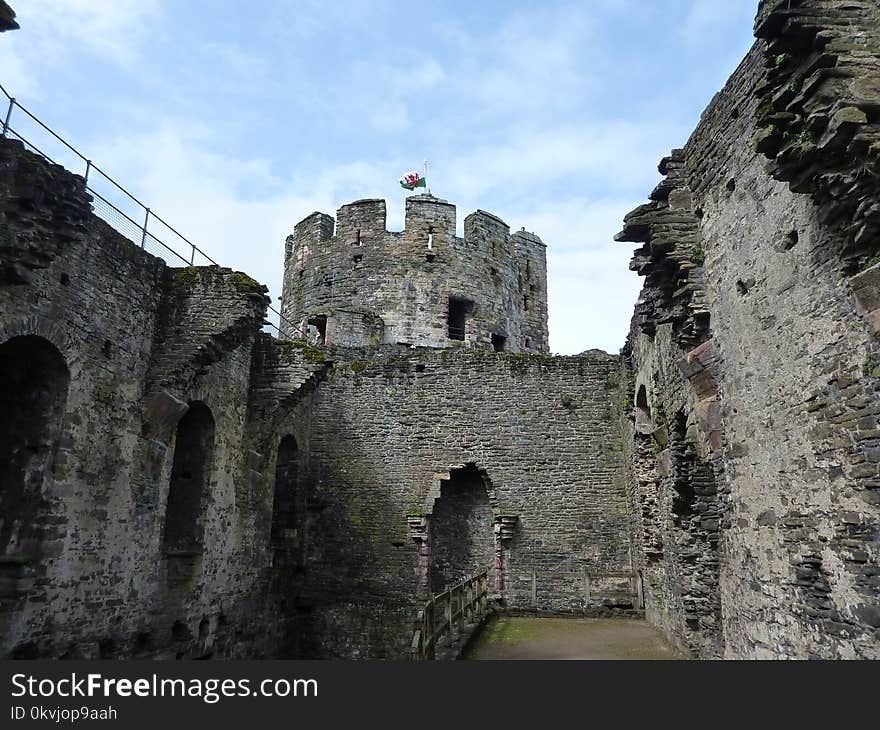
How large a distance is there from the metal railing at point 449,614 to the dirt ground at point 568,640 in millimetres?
361

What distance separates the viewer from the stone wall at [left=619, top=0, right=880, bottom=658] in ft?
16.5

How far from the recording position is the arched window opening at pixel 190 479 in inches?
440

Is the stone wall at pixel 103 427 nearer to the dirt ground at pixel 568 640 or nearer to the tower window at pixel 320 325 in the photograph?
the dirt ground at pixel 568 640

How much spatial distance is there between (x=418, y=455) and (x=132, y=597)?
745 centimetres

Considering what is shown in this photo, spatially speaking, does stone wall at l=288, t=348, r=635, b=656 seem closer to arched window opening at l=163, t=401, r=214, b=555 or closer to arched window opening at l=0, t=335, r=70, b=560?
arched window opening at l=163, t=401, r=214, b=555

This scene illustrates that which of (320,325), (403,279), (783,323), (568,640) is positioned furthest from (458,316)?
(783,323)

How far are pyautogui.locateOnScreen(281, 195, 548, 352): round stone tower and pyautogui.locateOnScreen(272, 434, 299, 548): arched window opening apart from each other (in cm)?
651

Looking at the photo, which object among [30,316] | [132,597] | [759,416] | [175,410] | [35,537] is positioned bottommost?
[132,597]

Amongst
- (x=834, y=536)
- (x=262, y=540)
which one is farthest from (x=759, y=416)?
(x=262, y=540)

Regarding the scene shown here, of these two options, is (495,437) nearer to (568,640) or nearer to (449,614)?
(568,640)

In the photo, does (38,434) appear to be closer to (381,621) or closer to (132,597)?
(132,597)

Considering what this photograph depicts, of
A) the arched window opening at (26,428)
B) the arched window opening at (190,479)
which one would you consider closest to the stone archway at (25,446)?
the arched window opening at (26,428)

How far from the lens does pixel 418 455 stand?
15.8 m

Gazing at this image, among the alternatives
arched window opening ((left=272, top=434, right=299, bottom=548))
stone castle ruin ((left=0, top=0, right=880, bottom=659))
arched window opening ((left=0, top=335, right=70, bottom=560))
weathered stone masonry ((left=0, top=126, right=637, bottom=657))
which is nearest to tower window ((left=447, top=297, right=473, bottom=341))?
weathered stone masonry ((left=0, top=126, right=637, bottom=657))
